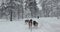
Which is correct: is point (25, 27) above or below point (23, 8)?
below

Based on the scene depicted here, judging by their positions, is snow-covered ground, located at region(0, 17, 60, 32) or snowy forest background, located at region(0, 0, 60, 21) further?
snowy forest background, located at region(0, 0, 60, 21)

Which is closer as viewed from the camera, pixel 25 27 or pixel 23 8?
pixel 25 27

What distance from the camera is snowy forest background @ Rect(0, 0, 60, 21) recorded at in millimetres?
30141

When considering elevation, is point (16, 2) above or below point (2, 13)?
above

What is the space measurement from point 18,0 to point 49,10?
58.6 feet

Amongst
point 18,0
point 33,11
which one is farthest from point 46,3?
point 18,0

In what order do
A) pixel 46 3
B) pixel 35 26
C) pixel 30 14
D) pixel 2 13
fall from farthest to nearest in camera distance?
pixel 46 3, pixel 30 14, pixel 2 13, pixel 35 26

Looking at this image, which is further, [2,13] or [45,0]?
[45,0]

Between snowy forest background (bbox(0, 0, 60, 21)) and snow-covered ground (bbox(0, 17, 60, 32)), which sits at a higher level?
snowy forest background (bbox(0, 0, 60, 21))

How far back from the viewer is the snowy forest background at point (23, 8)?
98.9 ft

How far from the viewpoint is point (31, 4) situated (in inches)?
1785

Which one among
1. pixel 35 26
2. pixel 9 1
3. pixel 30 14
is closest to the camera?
pixel 35 26

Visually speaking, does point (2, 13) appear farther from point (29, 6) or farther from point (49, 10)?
point (49, 10)

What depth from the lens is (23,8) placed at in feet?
116
